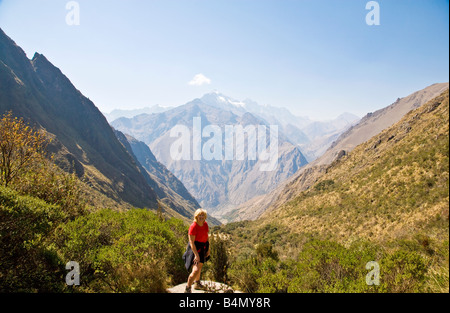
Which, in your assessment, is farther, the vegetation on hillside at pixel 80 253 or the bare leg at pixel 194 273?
the vegetation on hillside at pixel 80 253

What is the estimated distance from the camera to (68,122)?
130 metres

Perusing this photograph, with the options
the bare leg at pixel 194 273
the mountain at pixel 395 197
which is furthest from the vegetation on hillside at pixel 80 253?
the mountain at pixel 395 197

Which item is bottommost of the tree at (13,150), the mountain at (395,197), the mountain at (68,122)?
the mountain at (395,197)

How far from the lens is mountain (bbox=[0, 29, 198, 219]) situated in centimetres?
9456

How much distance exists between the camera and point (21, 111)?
9338 cm

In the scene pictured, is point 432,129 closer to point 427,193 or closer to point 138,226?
point 427,193

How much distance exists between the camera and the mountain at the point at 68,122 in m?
94.6

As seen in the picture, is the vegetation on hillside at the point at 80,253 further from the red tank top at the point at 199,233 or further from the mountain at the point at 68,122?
the mountain at the point at 68,122

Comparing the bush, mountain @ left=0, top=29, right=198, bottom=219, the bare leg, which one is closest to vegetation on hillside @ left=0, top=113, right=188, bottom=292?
the bush

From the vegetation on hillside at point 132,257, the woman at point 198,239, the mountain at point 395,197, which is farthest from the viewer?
the mountain at point 395,197

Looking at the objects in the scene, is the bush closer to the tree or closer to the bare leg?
the bare leg

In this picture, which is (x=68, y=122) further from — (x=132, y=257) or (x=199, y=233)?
(x=199, y=233)

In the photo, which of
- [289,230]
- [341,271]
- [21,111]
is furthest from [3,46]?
[341,271]

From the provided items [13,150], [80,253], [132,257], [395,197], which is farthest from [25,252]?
[395,197]
